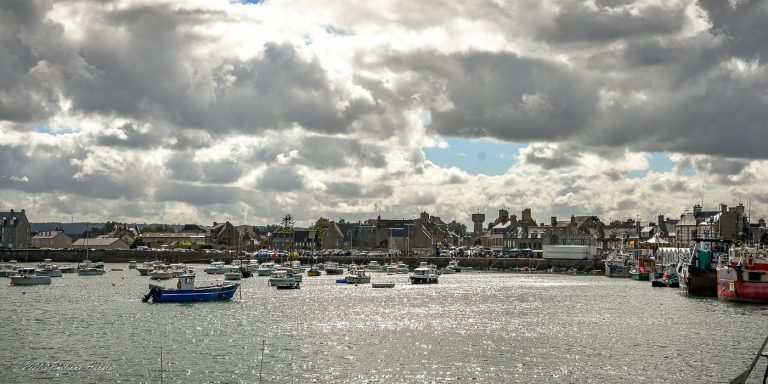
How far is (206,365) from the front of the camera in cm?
5609

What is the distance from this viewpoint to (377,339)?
7056cm

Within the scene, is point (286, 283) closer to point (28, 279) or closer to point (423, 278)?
point (423, 278)

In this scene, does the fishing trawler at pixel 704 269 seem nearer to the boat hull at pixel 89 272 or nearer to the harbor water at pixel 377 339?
the harbor water at pixel 377 339

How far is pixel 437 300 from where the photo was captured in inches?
4530

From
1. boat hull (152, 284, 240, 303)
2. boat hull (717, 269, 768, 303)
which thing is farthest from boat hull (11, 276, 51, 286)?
boat hull (717, 269, 768, 303)

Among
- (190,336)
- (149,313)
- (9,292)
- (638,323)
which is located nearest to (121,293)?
(9,292)

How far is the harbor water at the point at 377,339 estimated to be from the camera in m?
53.7

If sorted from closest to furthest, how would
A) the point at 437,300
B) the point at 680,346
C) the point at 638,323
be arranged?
the point at 680,346, the point at 638,323, the point at 437,300

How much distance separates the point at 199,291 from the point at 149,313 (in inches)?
526

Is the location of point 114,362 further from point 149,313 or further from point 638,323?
point 638,323

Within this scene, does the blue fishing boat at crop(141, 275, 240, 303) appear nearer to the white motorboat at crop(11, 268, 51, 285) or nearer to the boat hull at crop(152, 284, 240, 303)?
the boat hull at crop(152, 284, 240, 303)

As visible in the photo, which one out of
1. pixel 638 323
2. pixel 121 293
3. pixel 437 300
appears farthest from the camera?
pixel 121 293

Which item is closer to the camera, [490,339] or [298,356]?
[298,356]

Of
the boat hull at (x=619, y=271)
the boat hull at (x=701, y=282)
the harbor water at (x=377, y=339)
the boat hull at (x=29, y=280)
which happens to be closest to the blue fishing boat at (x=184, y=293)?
the harbor water at (x=377, y=339)
